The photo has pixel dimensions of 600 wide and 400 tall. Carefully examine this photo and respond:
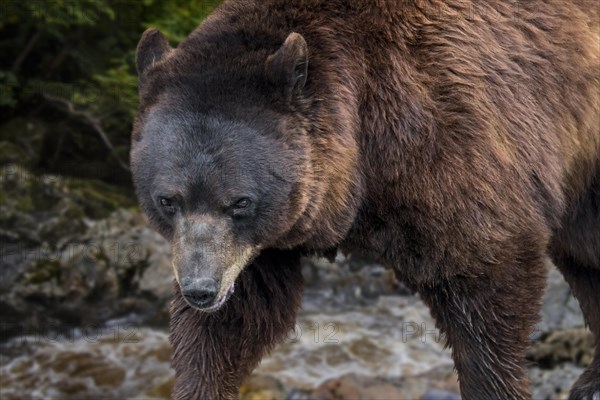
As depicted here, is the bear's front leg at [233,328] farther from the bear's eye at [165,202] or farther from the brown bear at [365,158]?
the bear's eye at [165,202]

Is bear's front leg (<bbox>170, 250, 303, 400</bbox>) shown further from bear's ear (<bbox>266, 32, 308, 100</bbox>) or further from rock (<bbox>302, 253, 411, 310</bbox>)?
rock (<bbox>302, 253, 411, 310</bbox>)

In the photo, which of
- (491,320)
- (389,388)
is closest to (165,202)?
(491,320)

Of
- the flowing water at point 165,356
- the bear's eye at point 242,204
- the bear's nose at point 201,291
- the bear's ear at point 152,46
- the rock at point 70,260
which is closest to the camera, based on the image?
the bear's nose at point 201,291

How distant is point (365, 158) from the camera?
4.11 m

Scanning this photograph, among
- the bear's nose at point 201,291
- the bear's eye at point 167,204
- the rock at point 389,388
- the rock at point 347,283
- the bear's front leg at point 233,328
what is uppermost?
the bear's eye at point 167,204

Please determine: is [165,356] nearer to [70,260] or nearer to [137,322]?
[137,322]

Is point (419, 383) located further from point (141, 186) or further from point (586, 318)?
point (141, 186)

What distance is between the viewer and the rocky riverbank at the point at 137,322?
7.62 m

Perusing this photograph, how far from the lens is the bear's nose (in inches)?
142

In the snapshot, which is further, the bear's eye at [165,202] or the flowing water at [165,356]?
the flowing water at [165,356]

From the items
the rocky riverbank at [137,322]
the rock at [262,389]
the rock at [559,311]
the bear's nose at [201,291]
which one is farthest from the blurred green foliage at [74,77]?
the bear's nose at [201,291]

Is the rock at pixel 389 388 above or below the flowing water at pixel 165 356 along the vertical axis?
above

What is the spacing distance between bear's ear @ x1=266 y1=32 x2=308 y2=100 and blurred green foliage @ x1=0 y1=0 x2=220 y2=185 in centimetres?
444

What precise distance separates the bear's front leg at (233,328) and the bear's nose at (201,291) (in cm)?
69
